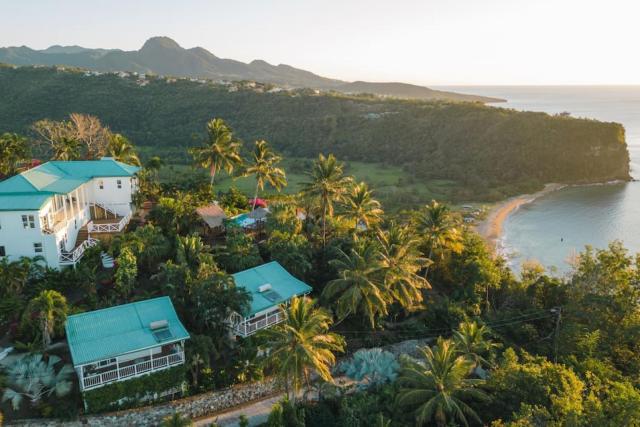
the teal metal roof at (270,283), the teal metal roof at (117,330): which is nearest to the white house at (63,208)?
the teal metal roof at (117,330)

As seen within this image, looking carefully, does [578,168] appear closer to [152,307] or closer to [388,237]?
[388,237]

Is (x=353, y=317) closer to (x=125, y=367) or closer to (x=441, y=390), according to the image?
(x=441, y=390)

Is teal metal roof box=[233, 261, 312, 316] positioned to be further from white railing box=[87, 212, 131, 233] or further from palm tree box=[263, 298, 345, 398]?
white railing box=[87, 212, 131, 233]

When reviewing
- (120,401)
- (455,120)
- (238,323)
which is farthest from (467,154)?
(120,401)

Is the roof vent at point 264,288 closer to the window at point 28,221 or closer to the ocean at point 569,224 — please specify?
the window at point 28,221

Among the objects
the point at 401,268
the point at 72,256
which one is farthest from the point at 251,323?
the point at 72,256

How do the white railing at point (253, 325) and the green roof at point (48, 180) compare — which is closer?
the white railing at point (253, 325)
